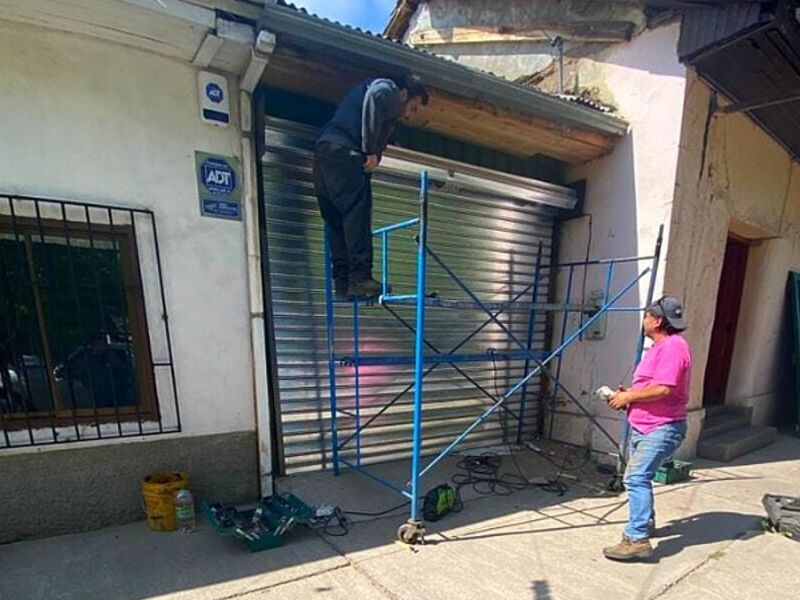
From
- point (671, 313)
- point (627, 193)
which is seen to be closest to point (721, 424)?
point (627, 193)

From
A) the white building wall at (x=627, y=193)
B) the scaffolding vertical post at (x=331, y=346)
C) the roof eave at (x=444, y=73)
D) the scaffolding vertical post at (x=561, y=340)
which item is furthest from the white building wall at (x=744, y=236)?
the scaffolding vertical post at (x=331, y=346)

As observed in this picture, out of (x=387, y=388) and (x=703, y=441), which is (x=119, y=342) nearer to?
(x=387, y=388)

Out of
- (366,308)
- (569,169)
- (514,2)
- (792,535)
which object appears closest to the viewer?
(792,535)

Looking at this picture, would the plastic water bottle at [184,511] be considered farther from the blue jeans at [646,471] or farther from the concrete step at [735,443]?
the concrete step at [735,443]

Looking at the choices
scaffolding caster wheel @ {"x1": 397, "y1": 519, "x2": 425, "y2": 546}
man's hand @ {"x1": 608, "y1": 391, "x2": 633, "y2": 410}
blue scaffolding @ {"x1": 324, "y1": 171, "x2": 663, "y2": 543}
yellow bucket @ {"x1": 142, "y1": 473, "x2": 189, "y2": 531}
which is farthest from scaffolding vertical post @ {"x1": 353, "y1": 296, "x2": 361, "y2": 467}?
man's hand @ {"x1": 608, "y1": 391, "x2": 633, "y2": 410}

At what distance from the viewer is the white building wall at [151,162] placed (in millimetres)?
2857

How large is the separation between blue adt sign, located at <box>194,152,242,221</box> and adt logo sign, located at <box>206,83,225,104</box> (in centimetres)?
41

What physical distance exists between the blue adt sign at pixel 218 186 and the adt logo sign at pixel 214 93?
0.41m

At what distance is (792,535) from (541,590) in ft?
7.35

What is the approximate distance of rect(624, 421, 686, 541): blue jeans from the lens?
9.77 feet

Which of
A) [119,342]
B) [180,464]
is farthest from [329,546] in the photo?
[119,342]

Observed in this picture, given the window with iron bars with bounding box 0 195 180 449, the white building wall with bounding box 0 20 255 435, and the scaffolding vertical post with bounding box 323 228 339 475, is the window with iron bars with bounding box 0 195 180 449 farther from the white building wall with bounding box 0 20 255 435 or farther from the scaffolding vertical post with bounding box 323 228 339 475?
the scaffolding vertical post with bounding box 323 228 339 475

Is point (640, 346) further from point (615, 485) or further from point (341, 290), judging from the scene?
point (341, 290)

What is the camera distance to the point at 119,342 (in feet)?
10.7
